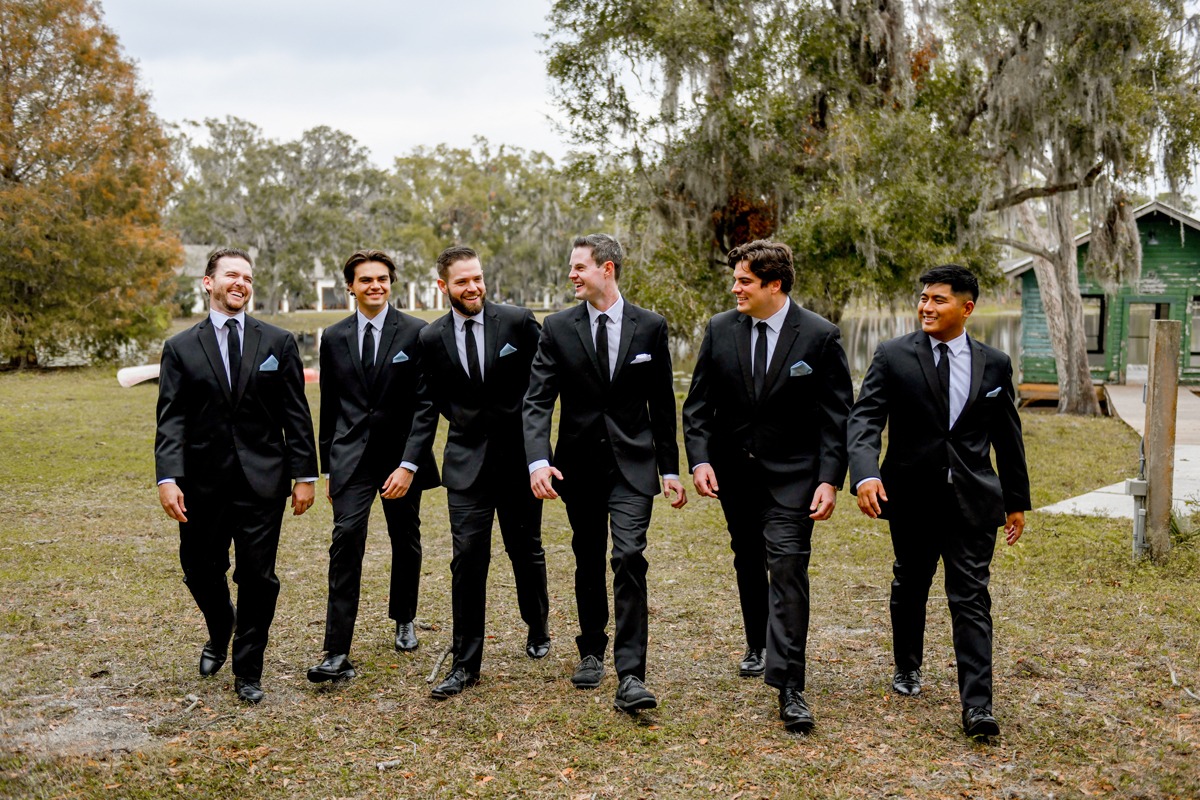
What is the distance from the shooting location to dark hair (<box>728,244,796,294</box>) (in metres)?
4.58

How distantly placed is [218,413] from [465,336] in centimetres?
118

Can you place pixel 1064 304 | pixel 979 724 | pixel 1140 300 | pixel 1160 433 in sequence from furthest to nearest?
pixel 1140 300
pixel 1064 304
pixel 1160 433
pixel 979 724

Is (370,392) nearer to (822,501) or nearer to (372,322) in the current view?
(372,322)

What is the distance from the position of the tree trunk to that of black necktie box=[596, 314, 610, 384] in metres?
16.6

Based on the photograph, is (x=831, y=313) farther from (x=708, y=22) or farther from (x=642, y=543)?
(x=642, y=543)

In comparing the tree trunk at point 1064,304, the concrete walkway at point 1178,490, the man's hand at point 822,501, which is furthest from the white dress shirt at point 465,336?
the tree trunk at point 1064,304

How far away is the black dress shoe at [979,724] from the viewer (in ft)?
13.8

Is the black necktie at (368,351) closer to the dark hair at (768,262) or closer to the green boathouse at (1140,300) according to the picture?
the dark hair at (768,262)

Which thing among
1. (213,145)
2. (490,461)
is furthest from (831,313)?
(213,145)

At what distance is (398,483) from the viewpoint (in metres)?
4.98

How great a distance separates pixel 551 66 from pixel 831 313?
5553 millimetres

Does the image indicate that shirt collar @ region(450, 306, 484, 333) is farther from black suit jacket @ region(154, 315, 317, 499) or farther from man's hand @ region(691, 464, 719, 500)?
man's hand @ region(691, 464, 719, 500)

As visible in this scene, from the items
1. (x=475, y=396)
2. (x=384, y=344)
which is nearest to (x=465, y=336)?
(x=475, y=396)

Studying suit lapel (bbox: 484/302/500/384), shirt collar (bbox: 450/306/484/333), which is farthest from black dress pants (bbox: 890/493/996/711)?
shirt collar (bbox: 450/306/484/333)
